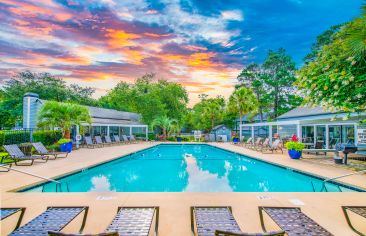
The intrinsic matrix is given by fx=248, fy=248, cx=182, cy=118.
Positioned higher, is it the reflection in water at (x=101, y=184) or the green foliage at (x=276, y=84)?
the green foliage at (x=276, y=84)

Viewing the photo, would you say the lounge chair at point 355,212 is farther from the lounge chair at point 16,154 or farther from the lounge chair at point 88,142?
the lounge chair at point 88,142

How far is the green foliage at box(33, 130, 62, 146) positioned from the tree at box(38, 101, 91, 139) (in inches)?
20.4

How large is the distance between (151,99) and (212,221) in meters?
30.1

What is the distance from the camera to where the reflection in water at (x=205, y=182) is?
7.63 metres

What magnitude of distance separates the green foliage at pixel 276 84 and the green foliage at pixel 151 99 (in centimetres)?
1096

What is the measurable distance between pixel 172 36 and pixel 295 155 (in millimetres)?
9691

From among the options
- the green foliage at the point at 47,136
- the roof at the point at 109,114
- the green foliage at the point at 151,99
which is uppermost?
the green foliage at the point at 151,99

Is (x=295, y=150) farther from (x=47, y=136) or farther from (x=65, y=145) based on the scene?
(x=47, y=136)

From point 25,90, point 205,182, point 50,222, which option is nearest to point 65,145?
point 205,182

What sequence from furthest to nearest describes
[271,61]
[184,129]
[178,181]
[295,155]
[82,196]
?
[184,129]
[271,61]
[295,155]
[178,181]
[82,196]

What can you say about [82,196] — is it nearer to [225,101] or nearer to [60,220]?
[60,220]

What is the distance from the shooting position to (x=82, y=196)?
529 centimetres

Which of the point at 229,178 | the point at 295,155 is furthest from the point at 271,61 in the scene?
the point at 229,178

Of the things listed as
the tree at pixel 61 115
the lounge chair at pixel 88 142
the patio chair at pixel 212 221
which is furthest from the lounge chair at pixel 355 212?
the lounge chair at pixel 88 142
